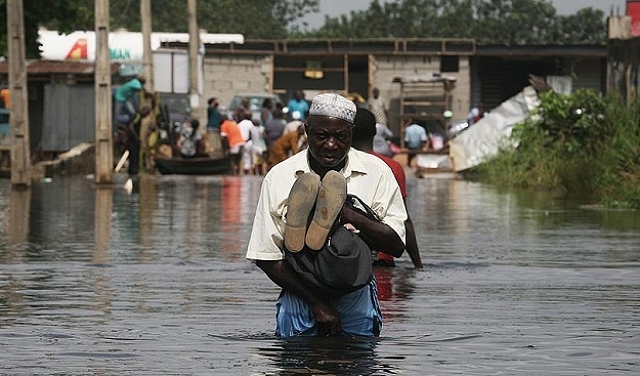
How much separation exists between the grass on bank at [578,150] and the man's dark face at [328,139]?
54.8ft

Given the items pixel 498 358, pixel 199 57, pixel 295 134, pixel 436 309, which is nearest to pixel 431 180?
pixel 295 134

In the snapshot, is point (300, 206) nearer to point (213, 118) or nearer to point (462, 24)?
point (213, 118)

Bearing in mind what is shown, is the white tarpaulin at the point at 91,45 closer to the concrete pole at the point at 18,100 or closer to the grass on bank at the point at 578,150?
the grass on bank at the point at 578,150

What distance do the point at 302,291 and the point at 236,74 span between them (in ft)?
159

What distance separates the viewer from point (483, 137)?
38438mm

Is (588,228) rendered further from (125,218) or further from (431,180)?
(431,180)

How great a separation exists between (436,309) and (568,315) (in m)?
0.93

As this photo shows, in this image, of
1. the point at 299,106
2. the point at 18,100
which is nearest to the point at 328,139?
the point at 18,100

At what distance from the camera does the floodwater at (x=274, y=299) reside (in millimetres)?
8375

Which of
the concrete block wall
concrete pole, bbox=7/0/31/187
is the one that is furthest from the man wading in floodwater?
the concrete block wall

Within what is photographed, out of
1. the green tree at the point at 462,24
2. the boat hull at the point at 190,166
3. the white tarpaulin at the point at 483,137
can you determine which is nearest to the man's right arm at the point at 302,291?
the white tarpaulin at the point at 483,137

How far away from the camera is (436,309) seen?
1129cm

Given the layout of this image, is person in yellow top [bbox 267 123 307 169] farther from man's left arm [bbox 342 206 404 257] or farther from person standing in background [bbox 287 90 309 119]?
man's left arm [bbox 342 206 404 257]

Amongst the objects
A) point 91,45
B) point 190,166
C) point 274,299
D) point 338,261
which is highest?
point 338,261
